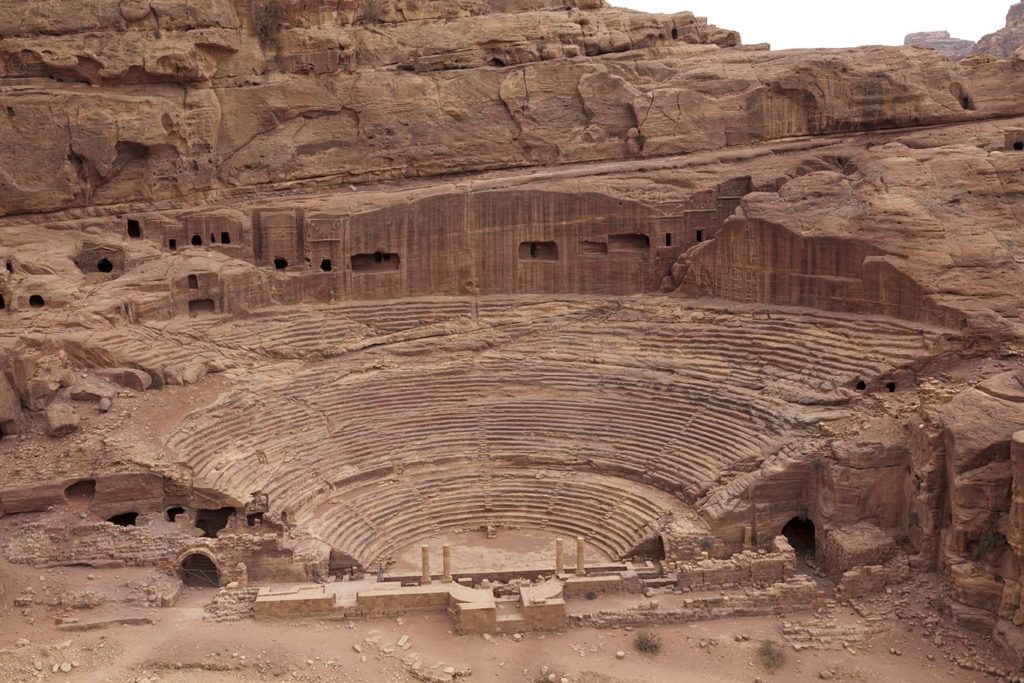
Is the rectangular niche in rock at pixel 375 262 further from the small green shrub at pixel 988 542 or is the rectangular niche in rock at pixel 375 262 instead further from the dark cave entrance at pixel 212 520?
the small green shrub at pixel 988 542

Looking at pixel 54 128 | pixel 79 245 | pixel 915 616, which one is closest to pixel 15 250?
pixel 79 245

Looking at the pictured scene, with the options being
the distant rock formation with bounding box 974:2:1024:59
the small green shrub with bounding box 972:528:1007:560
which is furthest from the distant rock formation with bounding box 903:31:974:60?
the small green shrub with bounding box 972:528:1007:560

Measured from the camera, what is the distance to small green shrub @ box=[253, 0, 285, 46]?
97.6ft

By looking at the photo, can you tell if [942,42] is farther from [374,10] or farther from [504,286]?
[504,286]

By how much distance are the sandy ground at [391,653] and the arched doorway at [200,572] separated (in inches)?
52.4

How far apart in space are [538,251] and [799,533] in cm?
1107

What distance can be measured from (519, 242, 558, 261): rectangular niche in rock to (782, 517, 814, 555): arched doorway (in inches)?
406

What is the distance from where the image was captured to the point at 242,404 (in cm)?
2286

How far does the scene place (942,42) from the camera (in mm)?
71312

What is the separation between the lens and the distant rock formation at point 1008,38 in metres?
52.0

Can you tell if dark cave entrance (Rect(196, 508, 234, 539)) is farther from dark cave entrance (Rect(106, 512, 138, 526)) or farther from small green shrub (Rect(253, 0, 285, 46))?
small green shrub (Rect(253, 0, 285, 46))

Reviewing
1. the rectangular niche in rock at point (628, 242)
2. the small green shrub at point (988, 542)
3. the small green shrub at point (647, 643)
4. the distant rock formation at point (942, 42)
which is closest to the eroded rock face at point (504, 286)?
the rectangular niche in rock at point (628, 242)

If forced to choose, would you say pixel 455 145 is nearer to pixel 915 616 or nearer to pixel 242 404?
pixel 242 404

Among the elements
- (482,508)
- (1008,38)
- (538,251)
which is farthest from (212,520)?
(1008,38)
